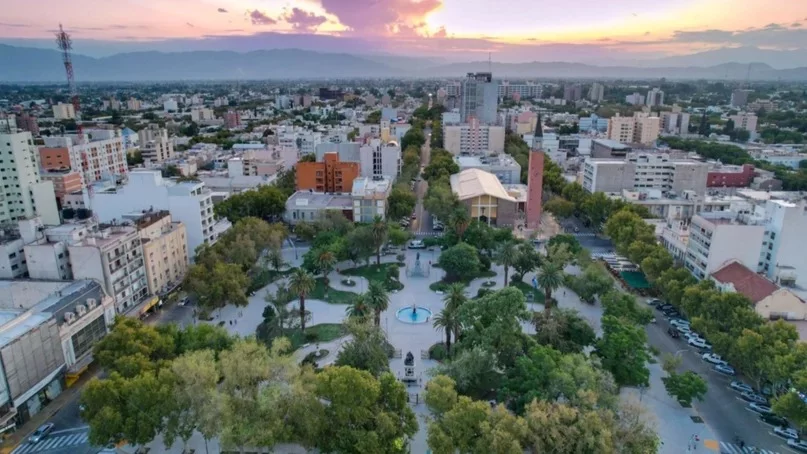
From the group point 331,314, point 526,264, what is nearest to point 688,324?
point 526,264

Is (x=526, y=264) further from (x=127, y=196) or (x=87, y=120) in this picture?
(x=87, y=120)

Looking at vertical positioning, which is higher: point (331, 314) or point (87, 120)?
point (87, 120)

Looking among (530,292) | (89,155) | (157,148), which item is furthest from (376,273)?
(157,148)

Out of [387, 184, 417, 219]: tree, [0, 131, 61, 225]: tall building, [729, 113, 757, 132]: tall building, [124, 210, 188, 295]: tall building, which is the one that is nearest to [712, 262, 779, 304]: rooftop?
[387, 184, 417, 219]: tree

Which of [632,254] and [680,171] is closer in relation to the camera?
[632,254]

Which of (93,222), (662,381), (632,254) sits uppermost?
(93,222)

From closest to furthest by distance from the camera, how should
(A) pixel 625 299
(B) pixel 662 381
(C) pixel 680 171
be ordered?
(B) pixel 662 381 → (A) pixel 625 299 → (C) pixel 680 171

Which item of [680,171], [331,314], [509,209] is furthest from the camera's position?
[680,171]
